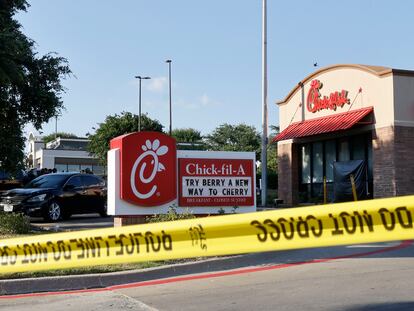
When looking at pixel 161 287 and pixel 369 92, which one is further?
pixel 369 92

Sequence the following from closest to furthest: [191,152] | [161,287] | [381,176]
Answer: [161,287]
[191,152]
[381,176]

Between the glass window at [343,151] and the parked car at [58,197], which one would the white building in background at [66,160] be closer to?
the glass window at [343,151]

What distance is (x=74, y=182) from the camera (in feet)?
59.0

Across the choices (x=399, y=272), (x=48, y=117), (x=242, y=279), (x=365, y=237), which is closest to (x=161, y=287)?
(x=242, y=279)

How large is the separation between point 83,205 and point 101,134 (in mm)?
38900

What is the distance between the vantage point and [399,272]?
8.11m

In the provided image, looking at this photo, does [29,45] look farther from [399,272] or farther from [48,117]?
[399,272]

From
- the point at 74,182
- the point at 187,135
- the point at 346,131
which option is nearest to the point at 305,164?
the point at 346,131

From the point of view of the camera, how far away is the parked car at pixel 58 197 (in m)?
16.4

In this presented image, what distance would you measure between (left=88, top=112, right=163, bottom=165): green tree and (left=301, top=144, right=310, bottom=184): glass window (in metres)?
32.0

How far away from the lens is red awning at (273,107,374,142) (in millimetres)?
20969

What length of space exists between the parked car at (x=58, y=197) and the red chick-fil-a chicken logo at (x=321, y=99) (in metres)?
9.87

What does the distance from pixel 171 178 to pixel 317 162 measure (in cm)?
1427

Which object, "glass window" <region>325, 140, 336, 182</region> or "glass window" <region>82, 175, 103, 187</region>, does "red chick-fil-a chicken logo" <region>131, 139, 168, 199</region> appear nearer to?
"glass window" <region>82, 175, 103, 187</region>
